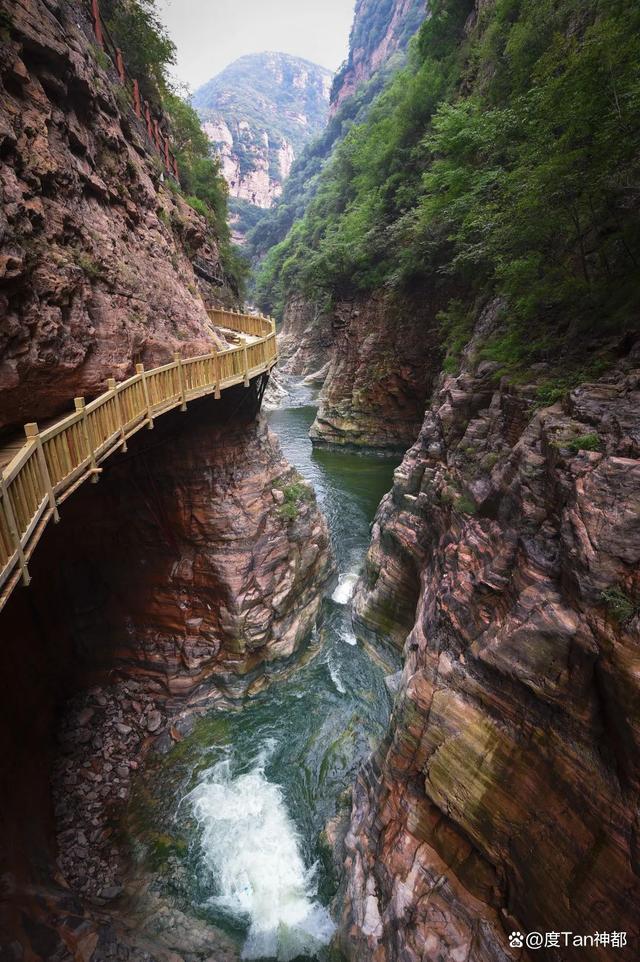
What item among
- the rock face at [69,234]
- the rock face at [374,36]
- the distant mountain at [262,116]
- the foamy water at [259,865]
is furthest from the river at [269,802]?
the rock face at [374,36]

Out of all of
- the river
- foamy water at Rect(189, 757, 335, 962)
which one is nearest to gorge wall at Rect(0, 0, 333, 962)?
the river

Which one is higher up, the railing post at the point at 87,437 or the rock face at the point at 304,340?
the railing post at the point at 87,437

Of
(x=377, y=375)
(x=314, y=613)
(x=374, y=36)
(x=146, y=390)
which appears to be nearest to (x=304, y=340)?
(x=377, y=375)

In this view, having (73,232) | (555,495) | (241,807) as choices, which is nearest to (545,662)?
(555,495)

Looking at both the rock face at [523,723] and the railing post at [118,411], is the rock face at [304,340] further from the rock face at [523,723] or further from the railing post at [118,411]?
the rock face at [523,723]

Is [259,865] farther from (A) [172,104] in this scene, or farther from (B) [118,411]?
(A) [172,104]

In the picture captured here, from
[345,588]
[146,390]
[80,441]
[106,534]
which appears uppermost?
[146,390]

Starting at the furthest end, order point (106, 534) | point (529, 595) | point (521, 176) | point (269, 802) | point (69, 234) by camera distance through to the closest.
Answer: point (106, 534), point (269, 802), point (521, 176), point (69, 234), point (529, 595)
